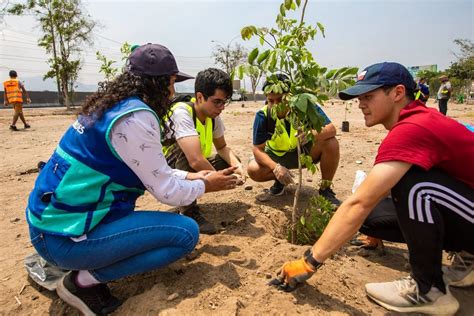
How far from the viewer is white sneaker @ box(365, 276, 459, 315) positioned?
1.73 m

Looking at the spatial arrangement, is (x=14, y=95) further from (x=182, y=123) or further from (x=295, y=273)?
(x=295, y=273)

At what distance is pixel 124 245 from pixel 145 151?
0.49m

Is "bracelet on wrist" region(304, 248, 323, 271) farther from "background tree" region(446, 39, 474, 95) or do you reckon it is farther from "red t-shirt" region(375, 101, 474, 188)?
"background tree" region(446, 39, 474, 95)

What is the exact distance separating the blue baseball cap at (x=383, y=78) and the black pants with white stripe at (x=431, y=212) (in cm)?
44

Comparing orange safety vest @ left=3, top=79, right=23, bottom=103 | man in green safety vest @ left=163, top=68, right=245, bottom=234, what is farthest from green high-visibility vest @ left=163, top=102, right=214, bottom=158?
orange safety vest @ left=3, top=79, right=23, bottom=103

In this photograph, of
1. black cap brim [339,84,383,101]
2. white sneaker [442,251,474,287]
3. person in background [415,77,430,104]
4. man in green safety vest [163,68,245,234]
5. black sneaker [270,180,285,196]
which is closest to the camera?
black cap brim [339,84,383,101]

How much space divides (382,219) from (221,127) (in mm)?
1700

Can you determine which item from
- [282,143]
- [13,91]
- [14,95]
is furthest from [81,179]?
[13,91]

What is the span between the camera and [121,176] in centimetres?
175

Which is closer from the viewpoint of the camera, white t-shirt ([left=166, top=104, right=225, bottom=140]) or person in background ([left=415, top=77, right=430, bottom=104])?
white t-shirt ([left=166, top=104, right=225, bottom=140])

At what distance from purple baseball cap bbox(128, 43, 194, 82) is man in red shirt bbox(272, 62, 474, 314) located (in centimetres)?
96

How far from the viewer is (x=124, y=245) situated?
5.74 feet

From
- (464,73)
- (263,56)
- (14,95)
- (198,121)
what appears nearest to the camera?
(263,56)

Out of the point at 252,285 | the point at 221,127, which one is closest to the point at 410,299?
the point at 252,285
